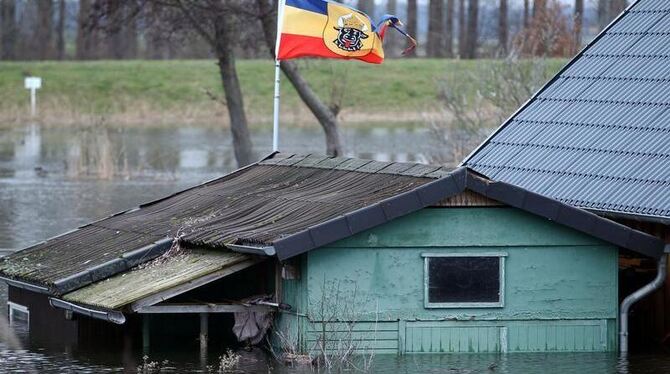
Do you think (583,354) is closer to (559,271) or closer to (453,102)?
(559,271)

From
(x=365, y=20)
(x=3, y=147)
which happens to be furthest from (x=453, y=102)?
(x=3, y=147)

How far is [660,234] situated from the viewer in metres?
17.7

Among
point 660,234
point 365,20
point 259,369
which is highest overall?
point 365,20

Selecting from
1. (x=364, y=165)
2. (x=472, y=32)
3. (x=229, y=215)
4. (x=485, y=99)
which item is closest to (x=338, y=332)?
(x=229, y=215)

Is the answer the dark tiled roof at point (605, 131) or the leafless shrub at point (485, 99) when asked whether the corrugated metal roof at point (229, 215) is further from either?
the leafless shrub at point (485, 99)

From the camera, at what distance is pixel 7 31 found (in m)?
82.6

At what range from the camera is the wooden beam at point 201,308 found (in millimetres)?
16703

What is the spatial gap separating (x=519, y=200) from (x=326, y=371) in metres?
2.65

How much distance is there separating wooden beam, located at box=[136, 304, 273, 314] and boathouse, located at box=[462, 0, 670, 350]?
391 cm

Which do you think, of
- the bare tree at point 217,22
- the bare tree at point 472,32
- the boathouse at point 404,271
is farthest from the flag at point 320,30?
the bare tree at point 472,32

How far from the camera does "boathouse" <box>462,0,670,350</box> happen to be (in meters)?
18.0

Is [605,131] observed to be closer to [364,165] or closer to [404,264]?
[364,165]

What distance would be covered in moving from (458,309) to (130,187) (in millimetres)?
23526

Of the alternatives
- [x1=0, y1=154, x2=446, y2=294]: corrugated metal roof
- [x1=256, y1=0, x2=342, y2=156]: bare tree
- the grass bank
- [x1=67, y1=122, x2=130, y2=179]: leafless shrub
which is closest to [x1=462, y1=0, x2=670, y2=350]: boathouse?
[x1=0, y1=154, x2=446, y2=294]: corrugated metal roof
